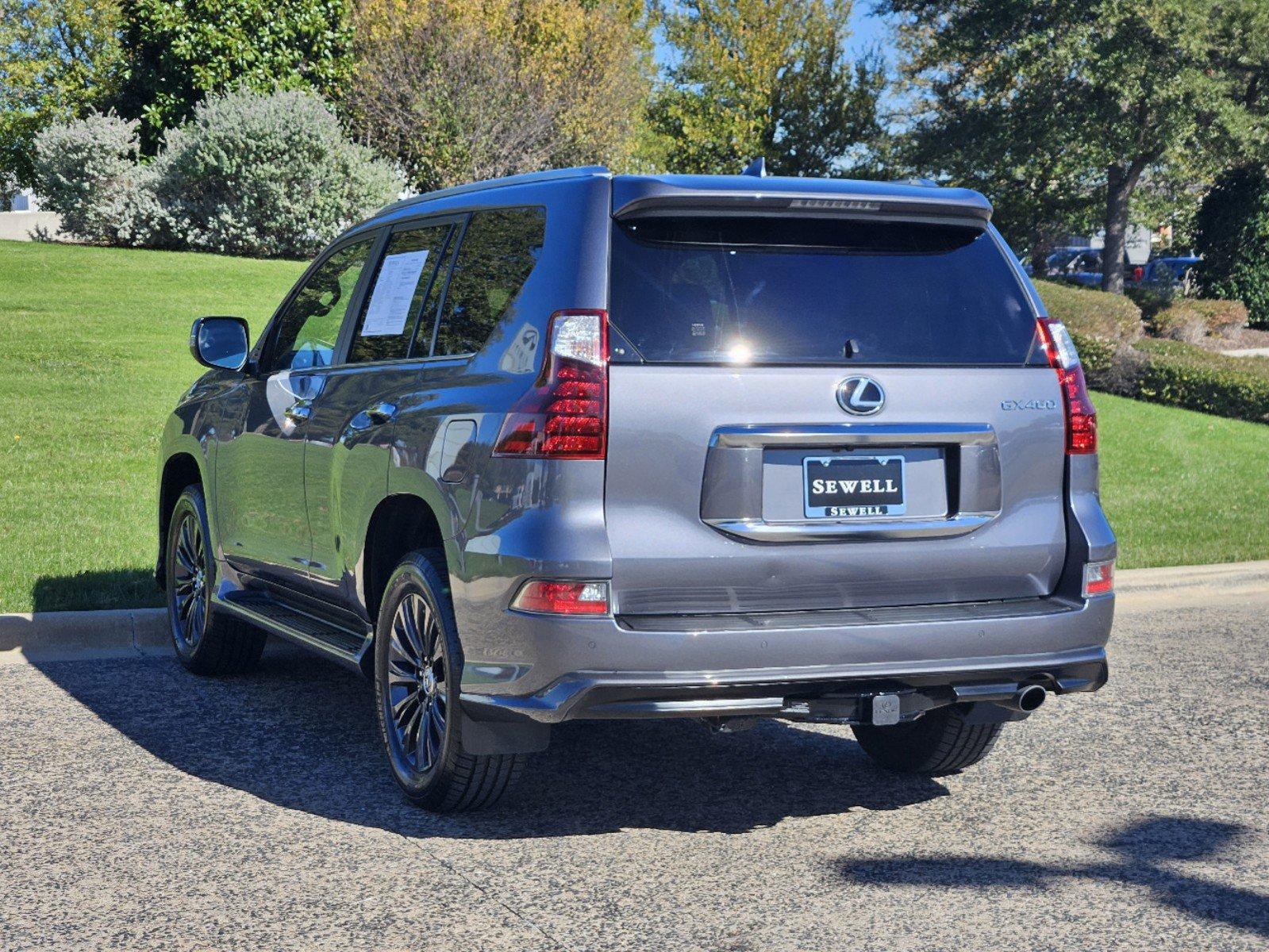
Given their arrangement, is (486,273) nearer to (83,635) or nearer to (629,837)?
(629,837)

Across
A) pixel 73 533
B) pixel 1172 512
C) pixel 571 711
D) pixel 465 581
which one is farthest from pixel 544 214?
pixel 1172 512

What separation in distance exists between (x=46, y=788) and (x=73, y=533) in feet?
16.0

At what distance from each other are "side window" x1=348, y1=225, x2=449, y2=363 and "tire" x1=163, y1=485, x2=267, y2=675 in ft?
5.64

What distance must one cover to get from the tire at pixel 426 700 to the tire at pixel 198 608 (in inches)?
78.2

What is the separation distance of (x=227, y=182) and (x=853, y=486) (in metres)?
23.2

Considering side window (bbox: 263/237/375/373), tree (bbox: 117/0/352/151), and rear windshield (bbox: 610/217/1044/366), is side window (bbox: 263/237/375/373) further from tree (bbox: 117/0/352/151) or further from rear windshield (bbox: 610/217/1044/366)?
tree (bbox: 117/0/352/151)

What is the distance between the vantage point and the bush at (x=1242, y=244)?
113 ft

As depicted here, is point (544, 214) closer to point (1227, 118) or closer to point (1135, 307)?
point (1135, 307)

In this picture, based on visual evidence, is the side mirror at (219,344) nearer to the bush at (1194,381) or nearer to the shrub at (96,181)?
the bush at (1194,381)

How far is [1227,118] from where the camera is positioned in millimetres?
30031

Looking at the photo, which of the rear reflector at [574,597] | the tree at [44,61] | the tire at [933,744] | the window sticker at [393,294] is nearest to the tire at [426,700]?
the rear reflector at [574,597]

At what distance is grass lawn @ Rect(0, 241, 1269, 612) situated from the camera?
9477 mm

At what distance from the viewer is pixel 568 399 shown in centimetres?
433

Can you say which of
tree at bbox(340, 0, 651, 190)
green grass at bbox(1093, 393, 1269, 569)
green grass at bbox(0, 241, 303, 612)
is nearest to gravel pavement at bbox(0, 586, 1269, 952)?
green grass at bbox(0, 241, 303, 612)
